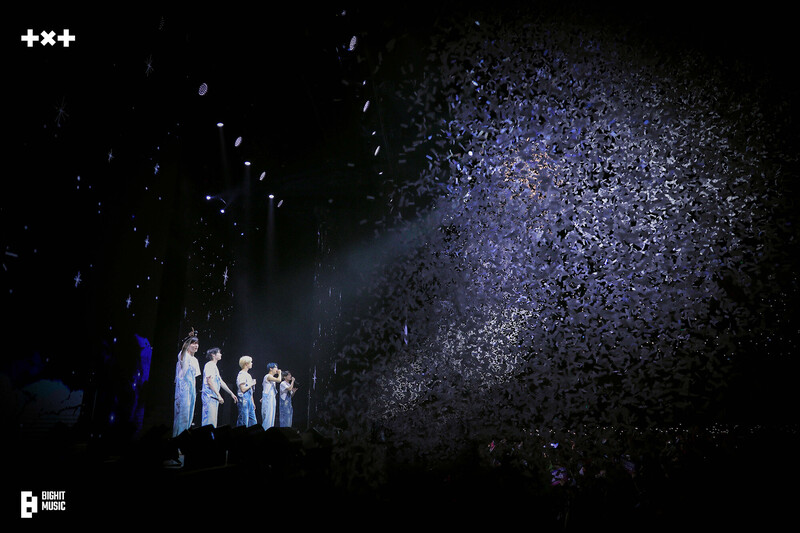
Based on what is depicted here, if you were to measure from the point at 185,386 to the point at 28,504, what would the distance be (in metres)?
2.21

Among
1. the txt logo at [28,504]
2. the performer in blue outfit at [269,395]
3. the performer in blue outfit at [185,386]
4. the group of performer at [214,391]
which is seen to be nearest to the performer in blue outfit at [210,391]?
the group of performer at [214,391]

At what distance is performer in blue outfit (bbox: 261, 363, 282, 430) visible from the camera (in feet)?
16.7

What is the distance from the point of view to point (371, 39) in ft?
11.2

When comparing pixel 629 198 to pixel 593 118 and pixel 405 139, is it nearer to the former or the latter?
pixel 593 118

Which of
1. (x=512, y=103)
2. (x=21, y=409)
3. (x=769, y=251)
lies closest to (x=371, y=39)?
(x=512, y=103)

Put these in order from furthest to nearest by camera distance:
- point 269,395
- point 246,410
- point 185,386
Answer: point 269,395
point 246,410
point 185,386

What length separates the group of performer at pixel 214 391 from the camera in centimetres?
362

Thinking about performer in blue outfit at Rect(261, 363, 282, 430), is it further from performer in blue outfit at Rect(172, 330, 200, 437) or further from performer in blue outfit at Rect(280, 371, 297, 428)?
performer in blue outfit at Rect(172, 330, 200, 437)

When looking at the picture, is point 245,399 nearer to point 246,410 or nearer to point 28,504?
point 246,410

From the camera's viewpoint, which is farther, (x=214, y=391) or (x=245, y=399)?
(x=245, y=399)

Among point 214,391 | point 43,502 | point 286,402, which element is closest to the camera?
point 43,502

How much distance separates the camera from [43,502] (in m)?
1.46

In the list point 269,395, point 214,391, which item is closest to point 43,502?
point 214,391

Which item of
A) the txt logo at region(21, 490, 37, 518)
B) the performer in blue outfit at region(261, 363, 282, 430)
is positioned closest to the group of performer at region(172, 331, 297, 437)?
the performer in blue outfit at region(261, 363, 282, 430)
